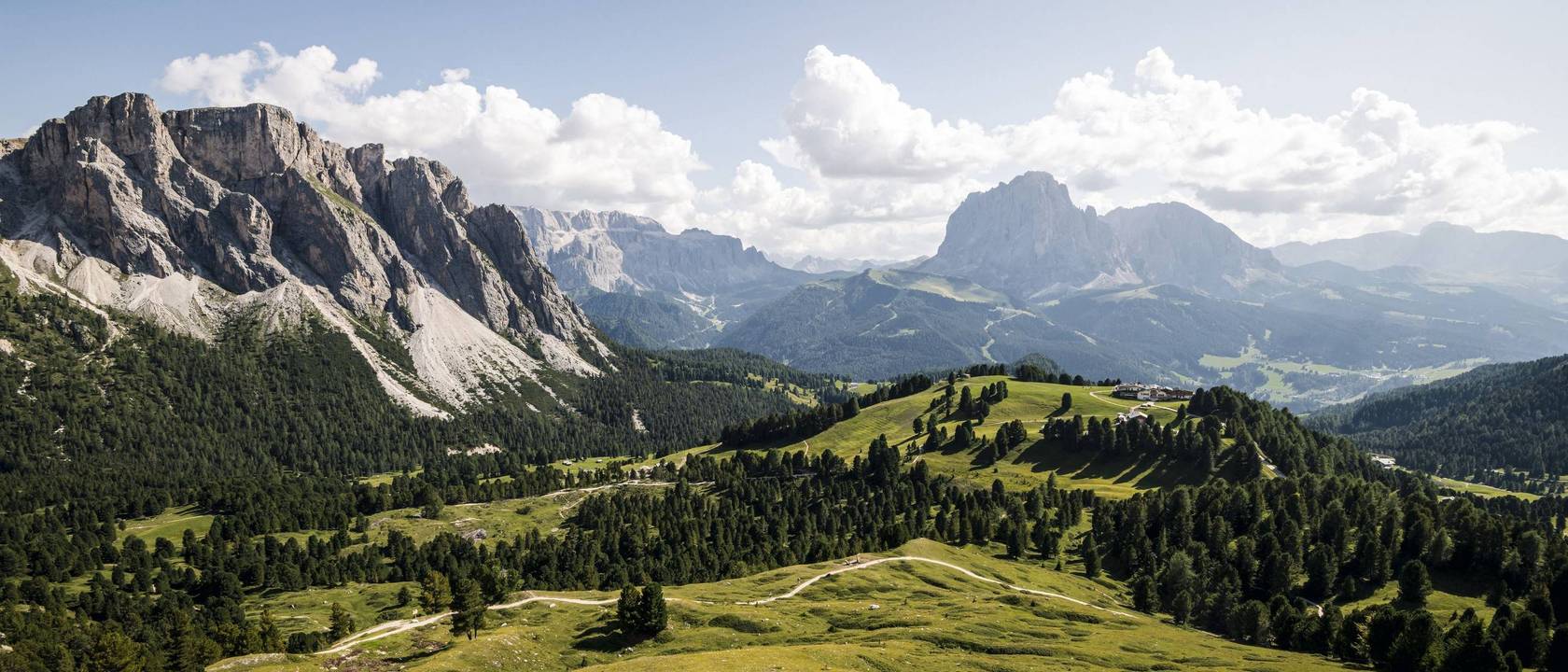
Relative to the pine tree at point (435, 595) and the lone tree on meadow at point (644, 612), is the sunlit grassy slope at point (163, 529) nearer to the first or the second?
the pine tree at point (435, 595)

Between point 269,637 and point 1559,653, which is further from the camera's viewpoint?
point 269,637

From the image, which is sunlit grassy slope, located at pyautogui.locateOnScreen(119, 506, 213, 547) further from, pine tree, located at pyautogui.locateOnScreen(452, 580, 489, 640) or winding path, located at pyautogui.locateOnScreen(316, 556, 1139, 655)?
pine tree, located at pyautogui.locateOnScreen(452, 580, 489, 640)

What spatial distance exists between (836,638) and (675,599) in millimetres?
24662

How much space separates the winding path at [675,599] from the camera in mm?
98000

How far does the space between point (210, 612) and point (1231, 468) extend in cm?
22117

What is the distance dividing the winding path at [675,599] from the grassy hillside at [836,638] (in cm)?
175

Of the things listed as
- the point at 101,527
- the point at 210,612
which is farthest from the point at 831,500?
the point at 101,527

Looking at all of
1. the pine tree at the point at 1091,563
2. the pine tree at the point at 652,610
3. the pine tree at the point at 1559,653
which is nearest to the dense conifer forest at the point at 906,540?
the pine tree at the point at 1559,653

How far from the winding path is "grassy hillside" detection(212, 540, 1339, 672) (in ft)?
5.75

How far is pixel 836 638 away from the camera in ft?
291

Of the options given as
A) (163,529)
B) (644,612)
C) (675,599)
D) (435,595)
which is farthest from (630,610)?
(163,529)

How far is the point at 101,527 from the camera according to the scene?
615ft

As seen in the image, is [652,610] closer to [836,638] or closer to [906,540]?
[836,638]

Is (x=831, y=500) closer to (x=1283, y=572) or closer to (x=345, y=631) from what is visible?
(x=1283, y=572)
